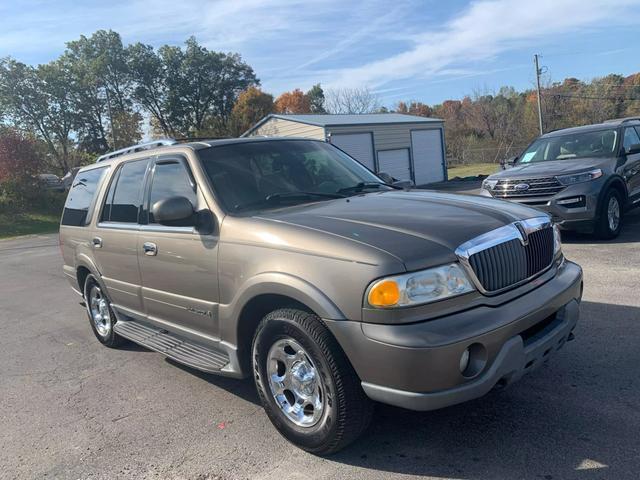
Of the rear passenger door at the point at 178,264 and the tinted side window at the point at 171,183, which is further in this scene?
the tinted side window at the point at 171,183

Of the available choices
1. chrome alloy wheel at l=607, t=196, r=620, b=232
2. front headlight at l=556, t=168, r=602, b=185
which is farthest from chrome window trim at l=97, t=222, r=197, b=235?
chrome alloy wheel at l=607, t=196, r=620, b=232

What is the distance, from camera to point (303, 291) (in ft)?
9.97

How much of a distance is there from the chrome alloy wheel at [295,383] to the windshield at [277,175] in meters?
1.08

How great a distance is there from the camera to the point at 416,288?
2.81 meters

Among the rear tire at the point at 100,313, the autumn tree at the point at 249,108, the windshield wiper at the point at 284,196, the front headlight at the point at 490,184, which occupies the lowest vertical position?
the rear tire at the point at 100,313

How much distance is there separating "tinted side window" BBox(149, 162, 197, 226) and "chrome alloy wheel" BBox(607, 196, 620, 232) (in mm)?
6745

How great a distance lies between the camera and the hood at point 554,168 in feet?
27.3

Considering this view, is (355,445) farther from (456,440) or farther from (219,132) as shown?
(219,132)

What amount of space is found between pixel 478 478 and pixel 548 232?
1689mm

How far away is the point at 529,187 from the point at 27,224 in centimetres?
2539

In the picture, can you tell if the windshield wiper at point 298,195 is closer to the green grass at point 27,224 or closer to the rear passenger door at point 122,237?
the rear passenger door at point 122,237

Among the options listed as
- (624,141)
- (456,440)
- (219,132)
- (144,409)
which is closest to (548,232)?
(456,440)

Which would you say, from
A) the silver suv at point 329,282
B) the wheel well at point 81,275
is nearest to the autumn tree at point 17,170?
the wheel well at point 81,275

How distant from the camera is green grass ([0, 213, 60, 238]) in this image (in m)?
25.1
